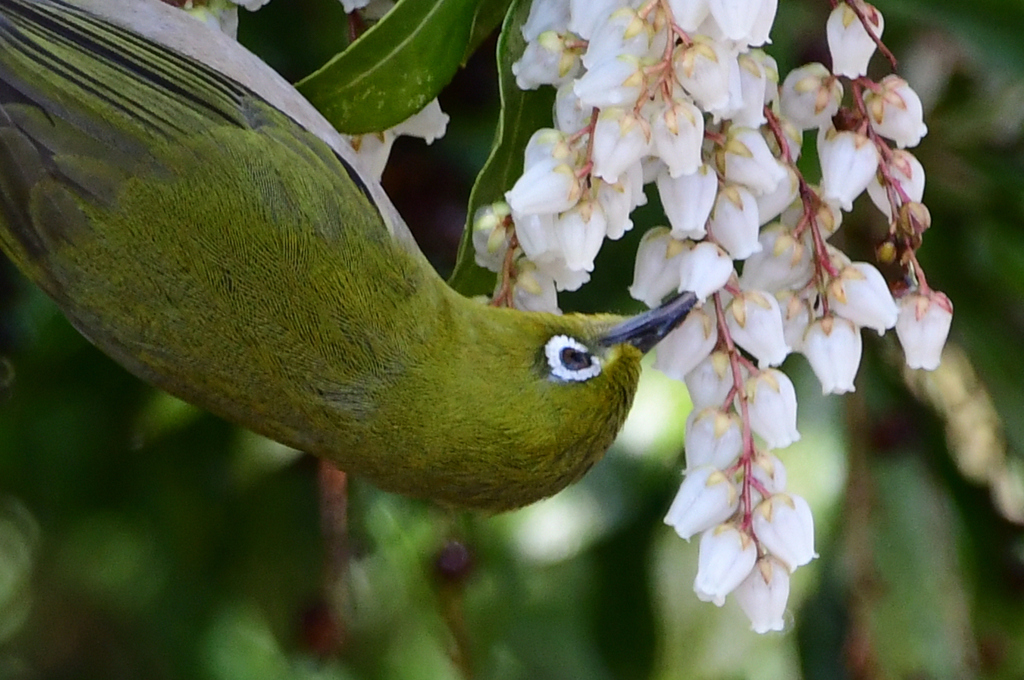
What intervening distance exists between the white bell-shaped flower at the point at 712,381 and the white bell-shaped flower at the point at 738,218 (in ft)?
0.24

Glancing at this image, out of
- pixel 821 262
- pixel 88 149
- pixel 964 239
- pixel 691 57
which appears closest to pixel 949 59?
pixel 964 239

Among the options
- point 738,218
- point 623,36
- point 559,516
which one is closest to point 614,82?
point 623,36

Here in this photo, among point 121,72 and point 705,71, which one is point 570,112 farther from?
point 121,72

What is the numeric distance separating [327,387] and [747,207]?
1.19 ft

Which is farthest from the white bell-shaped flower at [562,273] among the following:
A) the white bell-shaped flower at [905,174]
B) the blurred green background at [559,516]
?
the blurred green background at [559,516]

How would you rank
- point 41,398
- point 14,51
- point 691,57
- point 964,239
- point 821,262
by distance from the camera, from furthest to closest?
point 964,239 → point 41,398 → point 14,51 → point 821,262 → point 691,57

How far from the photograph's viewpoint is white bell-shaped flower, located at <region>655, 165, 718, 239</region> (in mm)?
693

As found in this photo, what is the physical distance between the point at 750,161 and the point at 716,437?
18 centimetres

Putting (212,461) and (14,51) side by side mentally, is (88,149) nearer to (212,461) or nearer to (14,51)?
(14,51)

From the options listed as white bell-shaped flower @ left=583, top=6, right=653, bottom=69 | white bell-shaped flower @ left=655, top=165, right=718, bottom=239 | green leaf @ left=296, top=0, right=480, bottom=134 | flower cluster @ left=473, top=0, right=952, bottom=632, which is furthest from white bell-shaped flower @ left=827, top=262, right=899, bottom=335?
green leaf @ left=296, top=0, right=480, bottom=134

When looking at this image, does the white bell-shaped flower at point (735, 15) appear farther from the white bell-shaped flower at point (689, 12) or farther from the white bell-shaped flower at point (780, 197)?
the white bell-shaped flower at point (780, 197)

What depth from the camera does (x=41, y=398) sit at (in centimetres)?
129

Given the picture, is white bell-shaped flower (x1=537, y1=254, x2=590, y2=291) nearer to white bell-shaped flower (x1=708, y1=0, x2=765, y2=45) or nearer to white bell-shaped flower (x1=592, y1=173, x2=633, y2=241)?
white bell-shaped flower (x1=592, y1=173, x2=633, y2=241)

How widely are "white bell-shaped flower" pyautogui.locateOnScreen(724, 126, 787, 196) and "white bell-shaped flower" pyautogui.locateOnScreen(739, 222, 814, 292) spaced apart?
51mm
